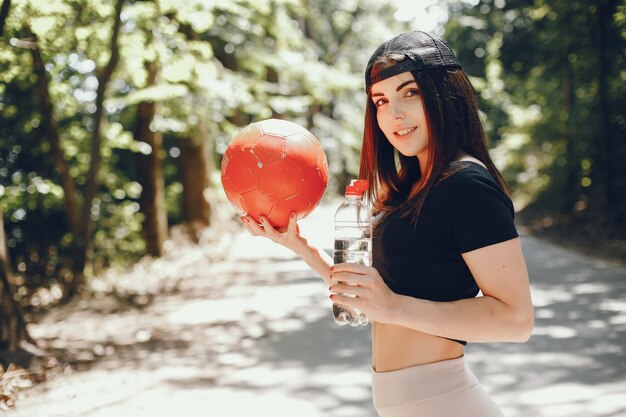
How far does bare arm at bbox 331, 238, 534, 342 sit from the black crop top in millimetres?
58

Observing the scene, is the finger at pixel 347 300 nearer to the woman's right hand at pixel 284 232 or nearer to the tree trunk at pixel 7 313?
the woman's right hand at pixel 284 232

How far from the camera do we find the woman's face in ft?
6.43

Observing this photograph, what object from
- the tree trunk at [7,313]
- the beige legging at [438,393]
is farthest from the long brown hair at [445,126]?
the tree trunk at [7,313]

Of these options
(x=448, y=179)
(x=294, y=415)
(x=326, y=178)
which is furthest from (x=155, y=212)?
(x=448, y=179)

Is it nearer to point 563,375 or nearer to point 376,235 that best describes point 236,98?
point 563,375

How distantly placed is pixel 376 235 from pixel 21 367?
203 inches

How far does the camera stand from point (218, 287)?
1095cm

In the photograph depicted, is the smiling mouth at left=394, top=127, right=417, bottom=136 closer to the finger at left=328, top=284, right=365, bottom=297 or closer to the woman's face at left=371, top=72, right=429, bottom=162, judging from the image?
the woman's face at left=371, top=72, right=429, bottom=162

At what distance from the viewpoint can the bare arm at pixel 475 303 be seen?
1.67m

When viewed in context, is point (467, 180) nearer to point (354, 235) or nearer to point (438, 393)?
point (354, 235)

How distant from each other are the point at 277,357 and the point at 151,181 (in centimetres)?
719

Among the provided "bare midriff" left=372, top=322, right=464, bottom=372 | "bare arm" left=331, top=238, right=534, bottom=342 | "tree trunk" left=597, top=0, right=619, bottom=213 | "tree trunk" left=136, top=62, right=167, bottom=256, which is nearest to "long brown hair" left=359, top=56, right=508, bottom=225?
"bare arm" left=331, top=238, right=534, bottom=342

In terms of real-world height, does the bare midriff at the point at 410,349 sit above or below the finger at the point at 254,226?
below

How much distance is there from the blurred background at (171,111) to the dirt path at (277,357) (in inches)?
43.4
